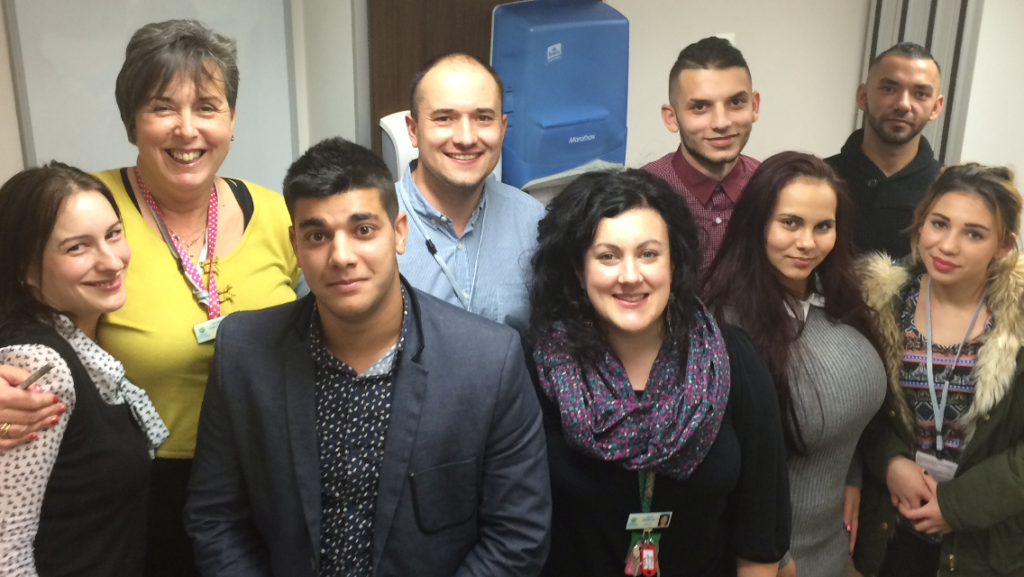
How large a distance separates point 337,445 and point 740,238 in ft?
3.58

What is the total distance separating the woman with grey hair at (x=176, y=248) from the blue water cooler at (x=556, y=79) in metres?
1.43

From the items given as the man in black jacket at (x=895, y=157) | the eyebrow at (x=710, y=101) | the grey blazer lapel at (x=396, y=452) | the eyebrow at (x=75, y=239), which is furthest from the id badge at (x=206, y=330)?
the man in black jacket at (x=895, y=157)

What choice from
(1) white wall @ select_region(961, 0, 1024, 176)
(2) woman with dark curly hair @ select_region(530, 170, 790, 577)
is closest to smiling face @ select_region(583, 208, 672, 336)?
(2) woman with dark curly hair @ select_region(530, 170, 790, 577)

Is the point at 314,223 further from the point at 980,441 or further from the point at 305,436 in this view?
the point at 980,441

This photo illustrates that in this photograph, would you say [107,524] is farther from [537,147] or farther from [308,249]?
[537,147]

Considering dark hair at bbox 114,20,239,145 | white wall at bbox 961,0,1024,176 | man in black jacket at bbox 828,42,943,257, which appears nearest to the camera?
dark hair at bbox 114,20,239,145

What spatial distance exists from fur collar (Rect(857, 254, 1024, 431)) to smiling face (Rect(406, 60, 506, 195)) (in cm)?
105

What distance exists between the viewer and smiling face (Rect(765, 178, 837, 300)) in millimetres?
1801

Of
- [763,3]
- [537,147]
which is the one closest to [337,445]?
[537,147]

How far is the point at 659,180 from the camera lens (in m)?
1.71

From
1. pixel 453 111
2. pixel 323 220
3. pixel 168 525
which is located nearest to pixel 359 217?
pixel 323 220

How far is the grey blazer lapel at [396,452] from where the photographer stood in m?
1.41

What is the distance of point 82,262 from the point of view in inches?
57.4

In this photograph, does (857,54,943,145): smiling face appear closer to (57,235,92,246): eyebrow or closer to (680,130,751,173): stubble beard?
(680,130,751,173): stubble beard
